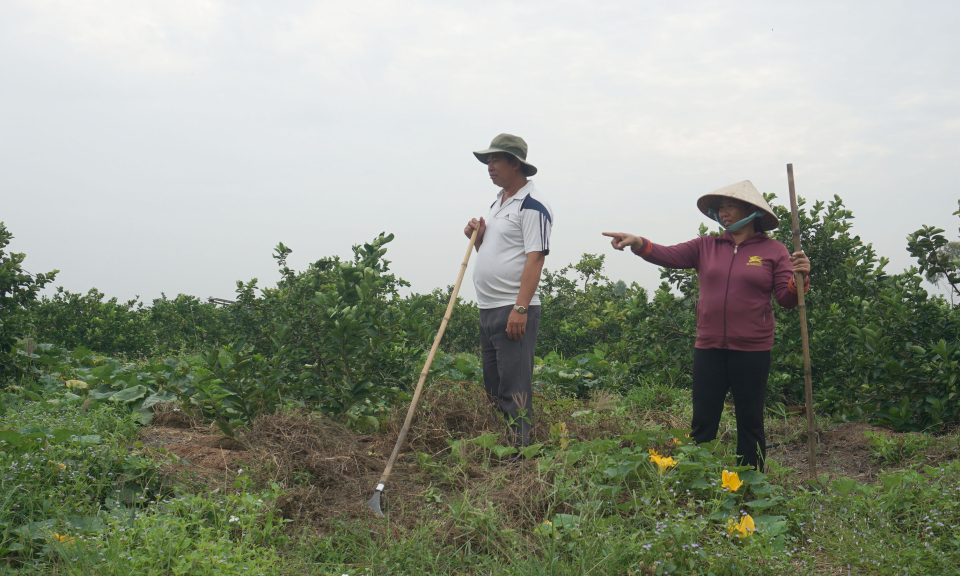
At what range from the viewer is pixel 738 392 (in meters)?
3.73

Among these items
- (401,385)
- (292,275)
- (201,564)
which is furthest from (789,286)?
(292,275)

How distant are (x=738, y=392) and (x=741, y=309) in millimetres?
503

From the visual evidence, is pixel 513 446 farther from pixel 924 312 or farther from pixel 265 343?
pixel 924 312

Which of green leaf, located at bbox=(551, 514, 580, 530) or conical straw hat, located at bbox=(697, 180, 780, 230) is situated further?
conical straw hat, located at bbox=(697, 180, 780, 230)

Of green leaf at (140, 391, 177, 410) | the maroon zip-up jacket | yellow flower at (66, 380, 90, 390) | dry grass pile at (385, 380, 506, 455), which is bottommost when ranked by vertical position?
dry grass pile at (385, 380, 506, 455)

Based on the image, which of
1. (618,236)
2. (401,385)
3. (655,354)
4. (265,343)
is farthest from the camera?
(655,354)

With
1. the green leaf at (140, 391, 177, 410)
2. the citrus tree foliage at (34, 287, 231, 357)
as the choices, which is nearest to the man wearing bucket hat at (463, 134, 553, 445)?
the green leaf at (140, 391, 177, 410)

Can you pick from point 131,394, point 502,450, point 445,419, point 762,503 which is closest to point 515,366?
point 502,450

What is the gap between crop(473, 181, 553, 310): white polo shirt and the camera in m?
4.06

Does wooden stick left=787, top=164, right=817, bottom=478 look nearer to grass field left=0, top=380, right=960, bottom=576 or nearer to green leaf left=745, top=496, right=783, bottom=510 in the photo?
grass field left=0, top=380, right=960, bottom=576

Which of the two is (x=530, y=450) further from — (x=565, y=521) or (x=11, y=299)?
(x=11, y=299)

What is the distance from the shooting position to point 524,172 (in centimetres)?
437

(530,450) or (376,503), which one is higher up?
(530,450)

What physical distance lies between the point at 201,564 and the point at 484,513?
4.23 feet
